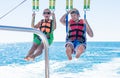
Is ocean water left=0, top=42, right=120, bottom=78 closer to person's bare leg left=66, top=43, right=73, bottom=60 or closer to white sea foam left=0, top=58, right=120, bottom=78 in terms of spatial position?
white sea foam left=0, top=58, right=120, bottom=78

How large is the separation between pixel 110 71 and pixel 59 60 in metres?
5.12

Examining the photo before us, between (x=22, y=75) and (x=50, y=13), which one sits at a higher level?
(x=50, y=13)

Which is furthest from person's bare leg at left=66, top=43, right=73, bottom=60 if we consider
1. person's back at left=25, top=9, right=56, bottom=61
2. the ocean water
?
the ocean water

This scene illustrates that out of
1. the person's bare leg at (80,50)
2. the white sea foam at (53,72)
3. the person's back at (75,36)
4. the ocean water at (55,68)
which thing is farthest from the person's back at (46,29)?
the white sea foam at (53,72)

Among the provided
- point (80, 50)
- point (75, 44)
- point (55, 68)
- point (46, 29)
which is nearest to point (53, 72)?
point (55, 68)

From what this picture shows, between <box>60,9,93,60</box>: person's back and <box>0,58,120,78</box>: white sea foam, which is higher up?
<box>60,9,93,60</box>: person's back

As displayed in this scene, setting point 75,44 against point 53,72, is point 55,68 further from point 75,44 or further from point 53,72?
point 75,44

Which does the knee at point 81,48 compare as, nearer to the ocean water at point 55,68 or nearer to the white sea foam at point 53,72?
the ocean water at point 55,68

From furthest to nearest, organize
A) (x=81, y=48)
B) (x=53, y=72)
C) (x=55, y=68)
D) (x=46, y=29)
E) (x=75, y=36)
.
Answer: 1. (x=55, y=68)
2. (x=53, y=72)
3. (x=46, y=29)
4. (x=75, y=36)
5. (x=81, y=48)

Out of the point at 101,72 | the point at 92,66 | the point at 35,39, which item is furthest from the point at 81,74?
the point at 35,39

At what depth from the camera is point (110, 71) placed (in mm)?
35156

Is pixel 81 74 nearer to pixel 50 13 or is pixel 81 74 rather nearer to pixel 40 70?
pixel 40 70

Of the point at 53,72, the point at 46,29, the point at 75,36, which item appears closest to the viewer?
the point at 75,36

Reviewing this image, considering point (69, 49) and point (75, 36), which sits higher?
point (75, 36)
